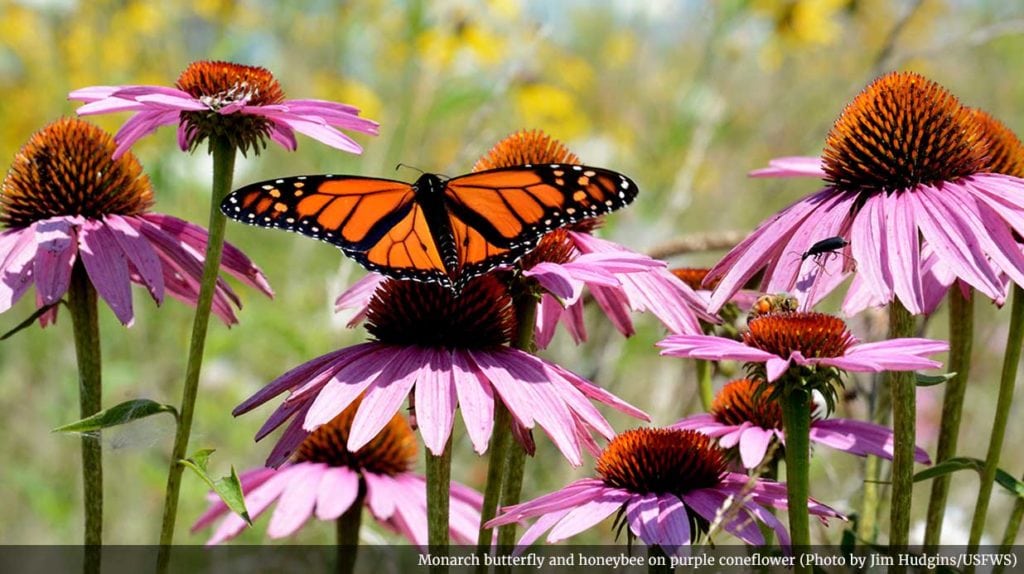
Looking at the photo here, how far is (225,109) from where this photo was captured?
4.98ft

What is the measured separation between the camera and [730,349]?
1.29 metres

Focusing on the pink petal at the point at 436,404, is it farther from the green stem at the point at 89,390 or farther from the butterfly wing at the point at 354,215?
the green stem at the point at 89,390

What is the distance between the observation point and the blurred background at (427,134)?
10.6ft

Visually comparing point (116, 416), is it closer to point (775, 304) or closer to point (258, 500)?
point (258, 500)

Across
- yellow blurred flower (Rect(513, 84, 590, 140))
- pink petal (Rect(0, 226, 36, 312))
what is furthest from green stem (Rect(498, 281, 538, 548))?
yellow blurred flower (Rect(513, 84, 590, 140))

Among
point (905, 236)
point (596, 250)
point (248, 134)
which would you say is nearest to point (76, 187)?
point (248, 134)

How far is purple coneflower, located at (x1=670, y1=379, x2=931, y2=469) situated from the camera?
1.54 m

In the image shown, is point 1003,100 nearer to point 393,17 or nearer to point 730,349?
point 393,17

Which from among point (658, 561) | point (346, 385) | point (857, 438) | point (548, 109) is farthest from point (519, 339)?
point (548, 109)

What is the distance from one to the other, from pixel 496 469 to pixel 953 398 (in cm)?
69

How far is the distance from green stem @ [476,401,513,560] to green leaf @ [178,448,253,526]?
32cm

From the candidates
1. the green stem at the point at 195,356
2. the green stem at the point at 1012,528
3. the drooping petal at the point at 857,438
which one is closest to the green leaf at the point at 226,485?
the green stem at the point at 195,356

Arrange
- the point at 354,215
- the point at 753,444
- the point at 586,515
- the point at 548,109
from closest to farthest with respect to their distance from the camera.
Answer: the point at 586,515 < the point at 753,444 < the point at 354,215 < the point at 548,109

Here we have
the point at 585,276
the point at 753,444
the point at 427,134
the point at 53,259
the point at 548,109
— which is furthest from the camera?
the point at 548,109
